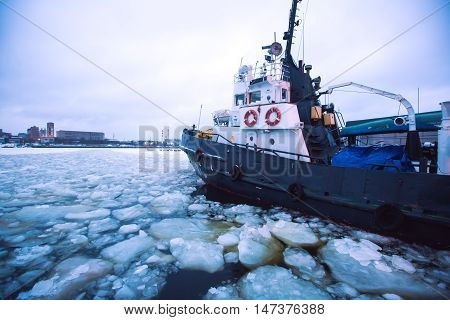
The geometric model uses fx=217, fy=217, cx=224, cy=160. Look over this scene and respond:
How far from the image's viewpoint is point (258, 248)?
431 centimetres

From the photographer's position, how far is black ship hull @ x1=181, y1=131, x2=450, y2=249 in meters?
A: 4.32

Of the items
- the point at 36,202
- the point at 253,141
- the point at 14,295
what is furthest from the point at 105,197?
the point at 253,141

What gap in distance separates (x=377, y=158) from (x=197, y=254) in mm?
4882

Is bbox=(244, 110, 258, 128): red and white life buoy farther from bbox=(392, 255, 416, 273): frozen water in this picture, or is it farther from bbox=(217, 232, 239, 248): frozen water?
bbox=(392, 255, 416, 273): frozen water

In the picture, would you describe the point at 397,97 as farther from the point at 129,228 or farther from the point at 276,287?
the point at 129,228

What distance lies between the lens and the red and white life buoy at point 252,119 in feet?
26.4

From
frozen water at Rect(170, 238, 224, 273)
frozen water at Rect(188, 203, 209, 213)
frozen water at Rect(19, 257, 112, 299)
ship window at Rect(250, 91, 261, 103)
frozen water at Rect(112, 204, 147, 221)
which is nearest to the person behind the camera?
frozen water at Rect(19, 257, 112, 299)

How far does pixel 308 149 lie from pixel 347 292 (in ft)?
16.9

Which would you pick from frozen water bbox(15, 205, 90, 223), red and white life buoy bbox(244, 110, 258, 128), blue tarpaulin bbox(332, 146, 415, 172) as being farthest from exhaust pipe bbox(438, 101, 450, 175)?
frozen water bbox(15, 205, 90, 223)

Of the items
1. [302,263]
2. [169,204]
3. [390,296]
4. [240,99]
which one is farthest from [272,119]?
[390,296]

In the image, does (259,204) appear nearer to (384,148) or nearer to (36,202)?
(384,148)

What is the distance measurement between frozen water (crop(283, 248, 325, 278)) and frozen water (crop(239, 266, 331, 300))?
267 millimetres

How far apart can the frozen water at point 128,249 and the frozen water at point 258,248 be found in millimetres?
1853

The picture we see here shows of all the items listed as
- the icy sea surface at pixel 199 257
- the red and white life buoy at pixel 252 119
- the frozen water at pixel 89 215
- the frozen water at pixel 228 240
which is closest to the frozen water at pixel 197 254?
the icy sea surface at pixel 199 257
